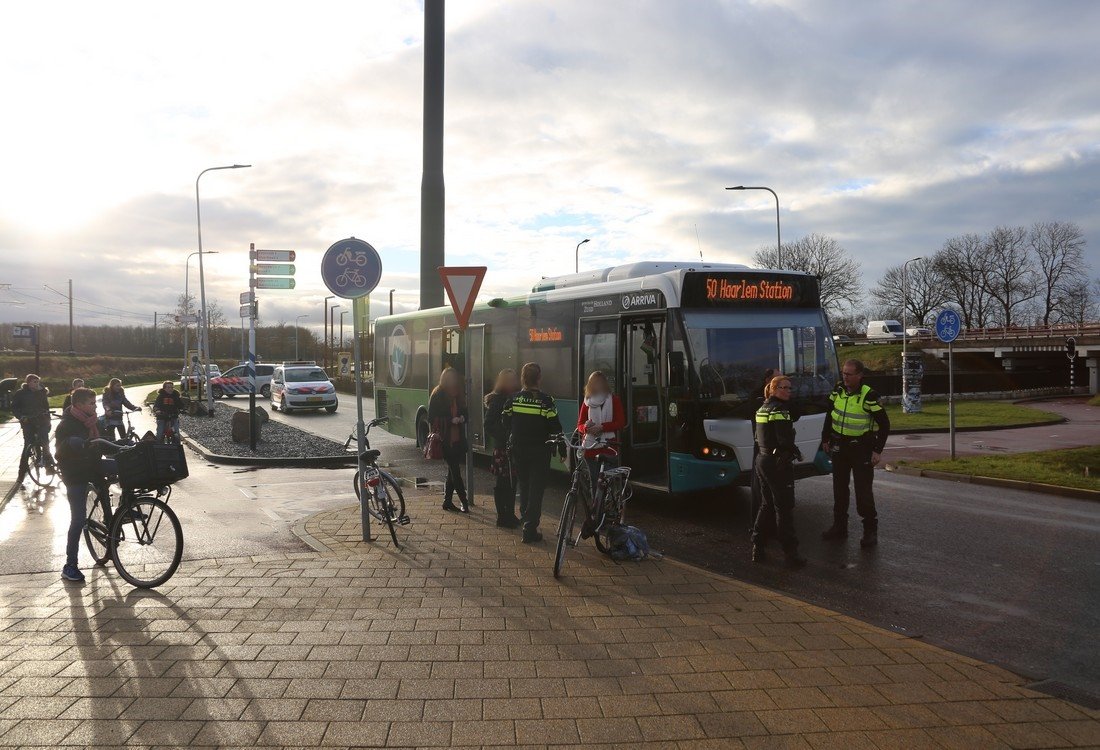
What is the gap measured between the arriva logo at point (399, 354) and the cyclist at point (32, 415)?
240 inches

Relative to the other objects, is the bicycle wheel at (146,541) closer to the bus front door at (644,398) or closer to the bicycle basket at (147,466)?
the bicycle basket at (147,466)

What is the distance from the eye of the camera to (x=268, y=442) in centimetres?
1795

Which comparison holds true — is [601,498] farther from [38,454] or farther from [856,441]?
[38,454]

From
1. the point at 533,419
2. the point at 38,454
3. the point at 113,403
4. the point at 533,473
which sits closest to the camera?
the point at 533,419

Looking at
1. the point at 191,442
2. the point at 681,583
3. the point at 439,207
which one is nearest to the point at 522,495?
the point at 681,583


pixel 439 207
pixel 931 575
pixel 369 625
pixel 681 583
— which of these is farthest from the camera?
pixel 439 207

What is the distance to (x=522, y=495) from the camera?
8.08m

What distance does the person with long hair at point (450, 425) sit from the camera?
9430 millimetres

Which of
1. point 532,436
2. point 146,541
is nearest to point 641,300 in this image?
point 532,436

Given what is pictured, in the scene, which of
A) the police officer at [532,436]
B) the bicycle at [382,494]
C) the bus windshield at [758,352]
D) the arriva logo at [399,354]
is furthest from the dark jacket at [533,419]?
the arriva logo at [399,354]

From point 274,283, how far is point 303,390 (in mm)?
16299

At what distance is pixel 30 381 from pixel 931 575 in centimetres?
1264

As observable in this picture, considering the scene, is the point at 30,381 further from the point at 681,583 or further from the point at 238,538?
the point at 681,583

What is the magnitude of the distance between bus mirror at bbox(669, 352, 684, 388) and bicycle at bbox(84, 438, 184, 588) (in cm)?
519
